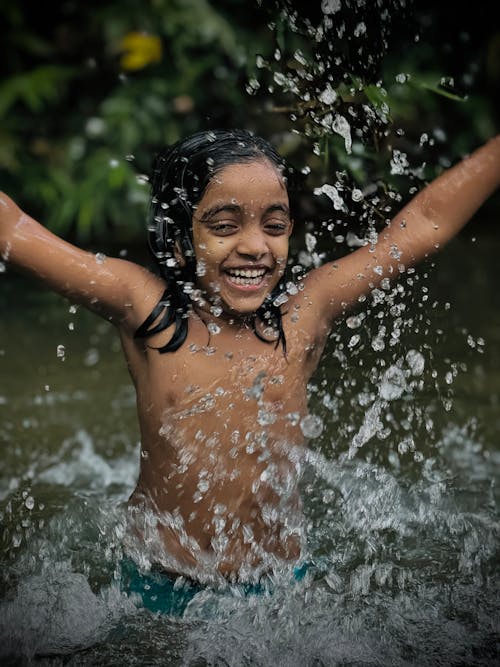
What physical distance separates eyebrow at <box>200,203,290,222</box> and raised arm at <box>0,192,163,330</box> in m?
0.22

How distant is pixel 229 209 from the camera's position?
2.03m

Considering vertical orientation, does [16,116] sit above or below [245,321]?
above

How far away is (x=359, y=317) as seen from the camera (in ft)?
7.93

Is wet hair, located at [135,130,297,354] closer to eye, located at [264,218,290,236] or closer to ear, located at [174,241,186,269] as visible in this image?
ear, located at [174,241,186,269]

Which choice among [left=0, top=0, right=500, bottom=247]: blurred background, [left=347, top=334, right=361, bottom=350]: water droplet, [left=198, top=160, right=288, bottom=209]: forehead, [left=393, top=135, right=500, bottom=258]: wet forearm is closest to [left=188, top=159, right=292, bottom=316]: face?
[left=198, top=160, right=288, bottom=209]: forehead

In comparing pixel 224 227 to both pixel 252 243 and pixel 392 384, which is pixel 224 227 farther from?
pixel 392 384

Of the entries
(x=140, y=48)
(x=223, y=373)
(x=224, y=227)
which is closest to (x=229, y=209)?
(x=224, y=227)

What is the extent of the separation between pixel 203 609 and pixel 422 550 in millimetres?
631

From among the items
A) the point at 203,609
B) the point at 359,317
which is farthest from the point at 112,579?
the point at 359,317

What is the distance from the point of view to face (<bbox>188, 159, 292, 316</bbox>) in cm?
202

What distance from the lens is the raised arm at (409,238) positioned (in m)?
2.21

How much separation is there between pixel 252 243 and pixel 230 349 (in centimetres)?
27

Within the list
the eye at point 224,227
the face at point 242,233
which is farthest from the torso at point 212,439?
the eye at point 224,227

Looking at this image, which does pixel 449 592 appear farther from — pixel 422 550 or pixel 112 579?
pixel 112 579
